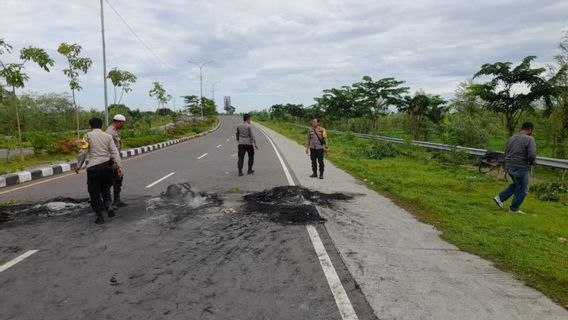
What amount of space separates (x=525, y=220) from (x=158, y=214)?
20.4ft

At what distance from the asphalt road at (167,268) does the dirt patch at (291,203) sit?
0.37 meters

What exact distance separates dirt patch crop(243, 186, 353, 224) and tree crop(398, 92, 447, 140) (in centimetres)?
1848

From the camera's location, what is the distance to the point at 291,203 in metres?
7.78

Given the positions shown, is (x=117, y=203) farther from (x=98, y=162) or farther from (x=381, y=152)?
(x=381, y=152)

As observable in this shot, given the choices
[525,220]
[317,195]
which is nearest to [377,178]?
[317,195]

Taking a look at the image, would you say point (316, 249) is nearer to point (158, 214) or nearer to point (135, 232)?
point (135, 232)

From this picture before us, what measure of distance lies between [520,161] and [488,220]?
5.29ft

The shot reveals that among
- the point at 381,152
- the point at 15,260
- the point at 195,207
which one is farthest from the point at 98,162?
the point at 381,152

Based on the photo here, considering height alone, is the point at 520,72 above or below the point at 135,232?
above

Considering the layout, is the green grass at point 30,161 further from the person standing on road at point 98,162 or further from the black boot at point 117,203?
the person standing on road at point 98,162

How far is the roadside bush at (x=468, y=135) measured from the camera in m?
18.0

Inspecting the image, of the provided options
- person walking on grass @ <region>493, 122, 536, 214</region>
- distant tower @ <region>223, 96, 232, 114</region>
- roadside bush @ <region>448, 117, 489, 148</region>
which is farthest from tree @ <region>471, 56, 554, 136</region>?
distant tower @ <region>223, 96, 232, 114</region>

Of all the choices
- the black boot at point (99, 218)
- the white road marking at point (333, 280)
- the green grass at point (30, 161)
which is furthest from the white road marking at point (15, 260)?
the green grass at point (30, 161)

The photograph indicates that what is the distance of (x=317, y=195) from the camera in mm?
8820
